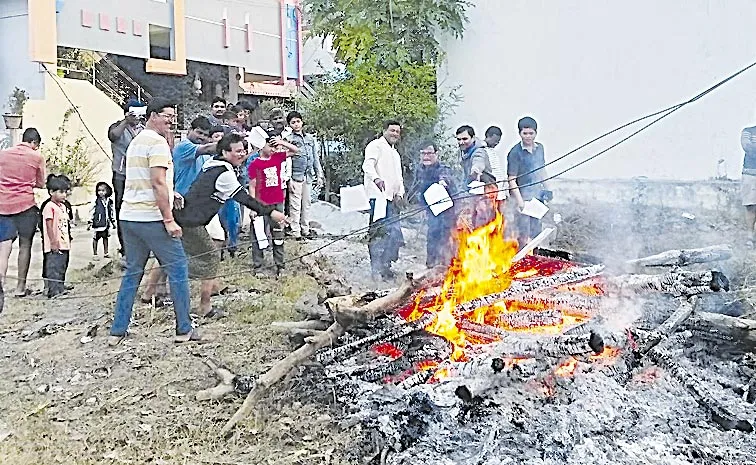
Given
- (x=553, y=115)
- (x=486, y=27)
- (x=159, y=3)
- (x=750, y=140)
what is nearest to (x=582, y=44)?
(x=553, y=115)

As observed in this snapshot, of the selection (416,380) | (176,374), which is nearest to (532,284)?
(416,380)

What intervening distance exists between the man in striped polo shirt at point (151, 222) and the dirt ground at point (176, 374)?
30 cm

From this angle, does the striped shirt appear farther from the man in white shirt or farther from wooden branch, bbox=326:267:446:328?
the man in white shirt

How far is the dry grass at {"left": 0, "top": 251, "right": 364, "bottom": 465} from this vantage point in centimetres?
417

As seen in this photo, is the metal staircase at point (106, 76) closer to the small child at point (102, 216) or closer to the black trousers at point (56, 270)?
the small child at point (102, 216)

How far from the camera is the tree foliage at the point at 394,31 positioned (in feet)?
40.8

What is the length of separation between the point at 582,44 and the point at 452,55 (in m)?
2.91

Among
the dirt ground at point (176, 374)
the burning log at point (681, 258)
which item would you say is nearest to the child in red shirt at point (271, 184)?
the dirt ground at point (176, 374)

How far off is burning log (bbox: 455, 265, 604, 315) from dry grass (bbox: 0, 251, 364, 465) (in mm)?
1199

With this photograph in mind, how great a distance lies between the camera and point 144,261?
239 inches

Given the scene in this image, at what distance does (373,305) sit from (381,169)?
140 inches

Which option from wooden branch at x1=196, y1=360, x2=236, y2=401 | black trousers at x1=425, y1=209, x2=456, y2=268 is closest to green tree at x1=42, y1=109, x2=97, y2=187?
black trousers at x1=425, y1=209, x2=456, y2=268

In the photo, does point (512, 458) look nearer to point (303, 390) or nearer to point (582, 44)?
point (303, 390)

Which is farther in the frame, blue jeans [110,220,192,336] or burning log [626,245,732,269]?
burning log [626,245,732,269]
